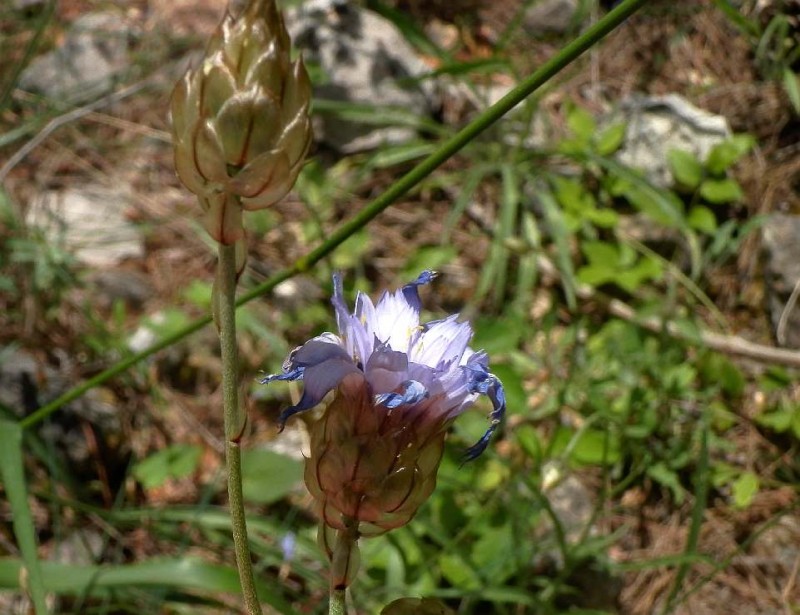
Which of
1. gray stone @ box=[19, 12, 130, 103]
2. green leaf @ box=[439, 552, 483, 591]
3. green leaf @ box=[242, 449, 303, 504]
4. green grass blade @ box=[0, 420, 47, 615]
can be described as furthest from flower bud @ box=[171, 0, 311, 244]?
gray stone @ box=[19, 12, 130, 103]

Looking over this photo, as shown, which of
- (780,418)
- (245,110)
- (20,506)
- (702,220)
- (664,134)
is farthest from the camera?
(664,134)

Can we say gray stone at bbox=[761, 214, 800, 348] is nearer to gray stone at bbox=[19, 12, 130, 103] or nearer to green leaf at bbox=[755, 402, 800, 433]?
green leaf at bbox=[755, 402, 800, 433]

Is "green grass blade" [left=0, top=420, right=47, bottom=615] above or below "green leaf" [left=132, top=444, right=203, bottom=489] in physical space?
below

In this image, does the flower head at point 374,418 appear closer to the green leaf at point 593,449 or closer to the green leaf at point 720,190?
the green leaf at point 593,449

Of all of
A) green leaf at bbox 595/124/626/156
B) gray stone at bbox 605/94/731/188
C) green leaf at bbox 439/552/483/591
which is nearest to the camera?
green leaf at bbox 439/552/483/591

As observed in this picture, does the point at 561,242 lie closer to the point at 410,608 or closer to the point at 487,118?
the point at 487,118

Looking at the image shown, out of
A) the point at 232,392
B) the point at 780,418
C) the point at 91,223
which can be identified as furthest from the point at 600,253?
the point at 232,392

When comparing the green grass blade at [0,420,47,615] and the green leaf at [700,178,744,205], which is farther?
the green leaf at [700,178,744,205]
